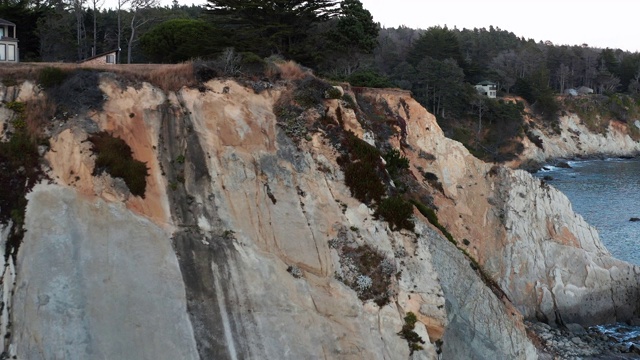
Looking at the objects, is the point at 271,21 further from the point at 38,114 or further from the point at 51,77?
the point at 38,114

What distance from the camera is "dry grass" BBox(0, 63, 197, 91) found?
19.3 metres

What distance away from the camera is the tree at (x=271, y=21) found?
2984 cm

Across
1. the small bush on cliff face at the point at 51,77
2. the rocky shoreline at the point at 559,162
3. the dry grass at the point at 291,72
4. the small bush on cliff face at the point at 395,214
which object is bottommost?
the rocky shoreline at the point at 559,162

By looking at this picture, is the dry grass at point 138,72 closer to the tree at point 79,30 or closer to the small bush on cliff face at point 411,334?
the small bush on cliff face at point 411,334

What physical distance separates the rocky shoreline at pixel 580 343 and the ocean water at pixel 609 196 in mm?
10529

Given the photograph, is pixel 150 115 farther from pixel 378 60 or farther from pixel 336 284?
pixel 378 60

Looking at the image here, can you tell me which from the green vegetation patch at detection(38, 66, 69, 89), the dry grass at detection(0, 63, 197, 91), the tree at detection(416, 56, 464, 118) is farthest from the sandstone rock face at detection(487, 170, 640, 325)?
the tree at detection(416, 56, 464, 118)

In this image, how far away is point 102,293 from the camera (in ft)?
51.9

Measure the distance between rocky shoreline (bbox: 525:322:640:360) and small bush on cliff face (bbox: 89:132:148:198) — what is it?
54.9 feet

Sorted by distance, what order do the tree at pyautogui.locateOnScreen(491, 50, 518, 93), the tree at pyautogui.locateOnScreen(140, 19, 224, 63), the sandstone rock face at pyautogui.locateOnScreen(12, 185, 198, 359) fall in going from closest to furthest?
the sandstone rock face at pyautogui.locateOnScreen(12, 185, 198, 359) < the tree at pyautogui.locateOnScreen(140, 19, 224, 63) < the tree at pyautogui.locateOnScreen(491, 50, 518, 93)

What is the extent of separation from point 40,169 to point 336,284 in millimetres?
9528

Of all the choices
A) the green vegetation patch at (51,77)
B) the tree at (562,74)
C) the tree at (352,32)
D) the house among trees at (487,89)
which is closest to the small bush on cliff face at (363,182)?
the green vegetation patch at (51,77)

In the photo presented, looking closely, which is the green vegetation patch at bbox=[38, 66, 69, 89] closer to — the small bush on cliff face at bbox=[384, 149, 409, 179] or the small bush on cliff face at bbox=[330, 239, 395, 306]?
the small bush on cliff face at bbox=[330, 239, 395, 306]

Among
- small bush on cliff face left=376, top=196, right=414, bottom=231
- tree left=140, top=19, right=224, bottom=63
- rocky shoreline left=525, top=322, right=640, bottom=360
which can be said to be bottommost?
rocky shoreline left=525, top=322, right=640, bottom=360
